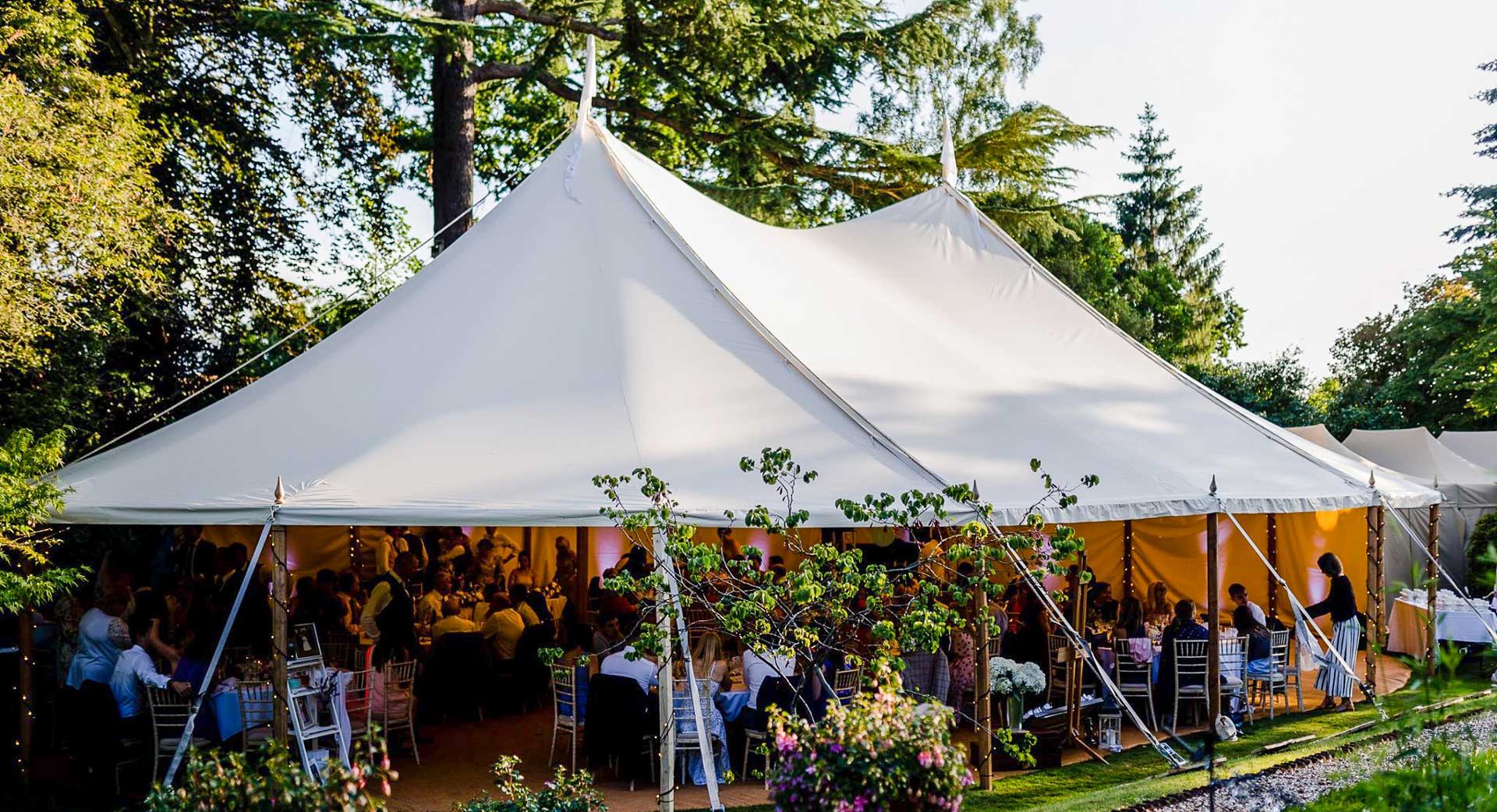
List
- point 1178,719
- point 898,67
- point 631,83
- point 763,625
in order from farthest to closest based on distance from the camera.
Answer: point 631,83
point 898,67
point 1178,719
point 763,625

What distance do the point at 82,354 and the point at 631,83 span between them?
27.8 ft

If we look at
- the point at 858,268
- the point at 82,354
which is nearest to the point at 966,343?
the point at 858,268

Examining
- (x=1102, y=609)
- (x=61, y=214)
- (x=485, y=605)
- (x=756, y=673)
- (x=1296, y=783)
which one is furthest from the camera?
(x=485, y=605)

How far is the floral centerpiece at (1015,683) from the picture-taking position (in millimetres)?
7406

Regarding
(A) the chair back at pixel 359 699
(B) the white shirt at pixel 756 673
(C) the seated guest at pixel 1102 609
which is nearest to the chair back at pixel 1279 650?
(C) the seated guest at pixel 1102 609

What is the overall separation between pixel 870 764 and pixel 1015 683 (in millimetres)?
3583

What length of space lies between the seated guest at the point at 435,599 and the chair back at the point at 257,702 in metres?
2.62

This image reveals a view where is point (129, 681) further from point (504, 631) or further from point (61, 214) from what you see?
point (61, 214)

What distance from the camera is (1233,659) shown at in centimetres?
859

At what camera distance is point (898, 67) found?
14336 mm

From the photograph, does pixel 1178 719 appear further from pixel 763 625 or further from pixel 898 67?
pixel 898 67

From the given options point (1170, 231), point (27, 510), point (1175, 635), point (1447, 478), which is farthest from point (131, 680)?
point (1170, 231)

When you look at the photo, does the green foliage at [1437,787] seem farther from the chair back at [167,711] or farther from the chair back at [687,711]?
the chair back at [167,711]

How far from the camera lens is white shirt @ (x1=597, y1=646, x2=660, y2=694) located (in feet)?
23.4
